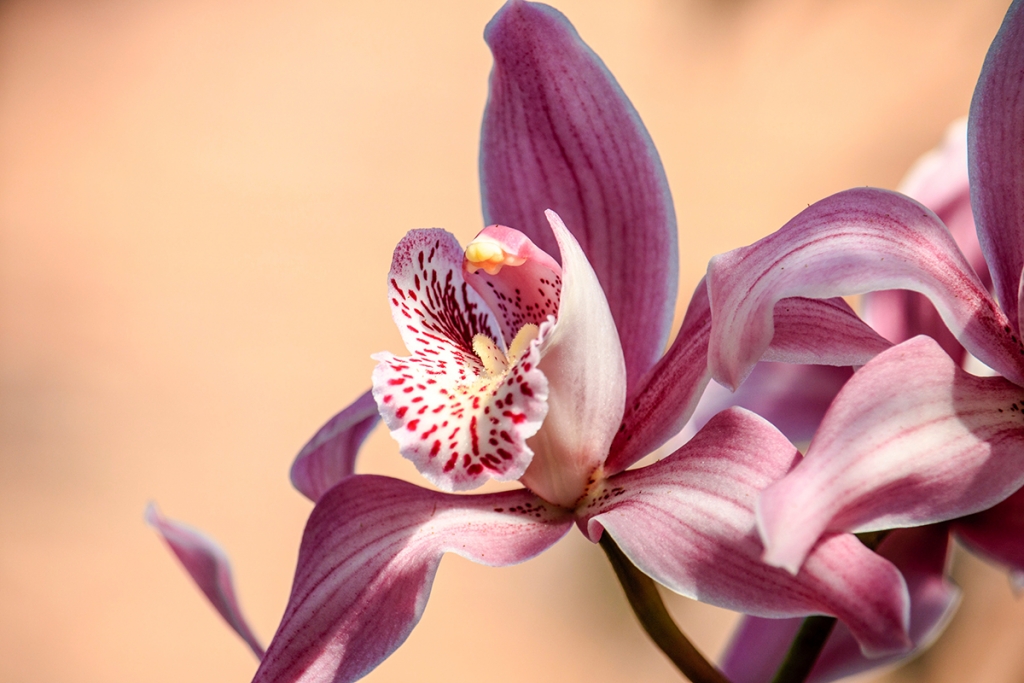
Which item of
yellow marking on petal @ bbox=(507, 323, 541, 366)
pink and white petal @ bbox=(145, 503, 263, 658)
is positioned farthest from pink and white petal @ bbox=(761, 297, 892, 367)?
pink and white petal @ bbox=(145, 503, 263, 658)

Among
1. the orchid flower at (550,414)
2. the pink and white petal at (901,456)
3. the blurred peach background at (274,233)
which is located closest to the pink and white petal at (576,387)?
the orchid flower at (550,414)

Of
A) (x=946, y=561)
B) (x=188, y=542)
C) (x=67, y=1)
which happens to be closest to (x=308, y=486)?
(x=188, y=542)

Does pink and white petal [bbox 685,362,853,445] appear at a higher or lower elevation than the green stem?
higher

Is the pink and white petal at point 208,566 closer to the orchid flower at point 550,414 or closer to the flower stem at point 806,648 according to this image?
the orchid flower at point 550,414

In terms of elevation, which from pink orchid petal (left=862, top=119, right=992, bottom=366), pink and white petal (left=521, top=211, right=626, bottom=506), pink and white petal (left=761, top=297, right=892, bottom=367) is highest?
pink and white petal (left=521, top=211, right=626, bottom=506)

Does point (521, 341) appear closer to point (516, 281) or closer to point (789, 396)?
point (516, 281)

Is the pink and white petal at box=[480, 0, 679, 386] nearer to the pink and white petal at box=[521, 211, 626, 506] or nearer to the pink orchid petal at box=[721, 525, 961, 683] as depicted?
the pink and white petal at box=[521, 211, 626, 506]

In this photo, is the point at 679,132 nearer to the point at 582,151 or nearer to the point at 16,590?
the point at 16,590

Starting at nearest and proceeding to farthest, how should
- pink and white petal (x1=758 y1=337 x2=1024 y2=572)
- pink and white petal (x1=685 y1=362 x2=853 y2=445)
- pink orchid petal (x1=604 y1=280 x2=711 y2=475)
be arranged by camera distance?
pink and white petal (x1=758 y1=337 x2=1024 y2=572)
pink orchid petal (x1=604 y1=280 x2=711 y2=475)
pink and white petal (x1=685 y1=362 x2=853 y2=445)
